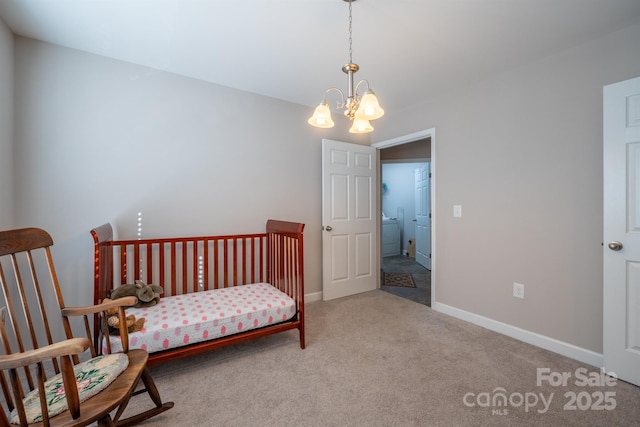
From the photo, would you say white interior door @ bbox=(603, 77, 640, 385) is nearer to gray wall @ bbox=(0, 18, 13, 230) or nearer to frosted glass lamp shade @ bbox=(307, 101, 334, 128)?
frosted glass lamp shade @ bbox=(307, 101, 334, 128)

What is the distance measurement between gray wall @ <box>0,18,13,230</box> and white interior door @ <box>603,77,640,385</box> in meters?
3.95

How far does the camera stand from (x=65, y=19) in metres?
1.78

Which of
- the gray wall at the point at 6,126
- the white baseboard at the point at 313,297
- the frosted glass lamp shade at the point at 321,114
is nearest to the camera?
the frosted glass lamp shade at the point at 321,114

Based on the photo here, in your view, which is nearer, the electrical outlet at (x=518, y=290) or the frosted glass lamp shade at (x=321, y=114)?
the frosted glass lamp shade at (x=321, y=114)

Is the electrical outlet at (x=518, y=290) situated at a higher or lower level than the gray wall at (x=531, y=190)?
lower

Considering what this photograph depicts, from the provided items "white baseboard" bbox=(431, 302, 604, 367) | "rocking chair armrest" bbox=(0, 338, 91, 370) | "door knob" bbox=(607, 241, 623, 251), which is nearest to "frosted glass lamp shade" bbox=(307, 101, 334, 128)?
"rocking chair armrest" bbox=(0, 338, 91, 370)

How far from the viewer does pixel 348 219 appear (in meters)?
3.41

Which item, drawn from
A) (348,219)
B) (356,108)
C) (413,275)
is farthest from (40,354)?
(413,275)

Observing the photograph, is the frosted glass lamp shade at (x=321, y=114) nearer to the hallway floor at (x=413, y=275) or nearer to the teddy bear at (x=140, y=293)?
the teddy bear at (x=140, y=293)

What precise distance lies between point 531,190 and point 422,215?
322 centimetres

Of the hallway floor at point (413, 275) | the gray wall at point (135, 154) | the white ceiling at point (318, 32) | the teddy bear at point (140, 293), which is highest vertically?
the white ceiling at point (318, 32)

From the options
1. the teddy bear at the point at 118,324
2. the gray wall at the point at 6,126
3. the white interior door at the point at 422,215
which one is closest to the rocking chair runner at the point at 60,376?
the teddy bear at the point at 118,324

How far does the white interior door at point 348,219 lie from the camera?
3250 millimetres

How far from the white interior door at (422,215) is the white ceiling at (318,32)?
299 centimetres
